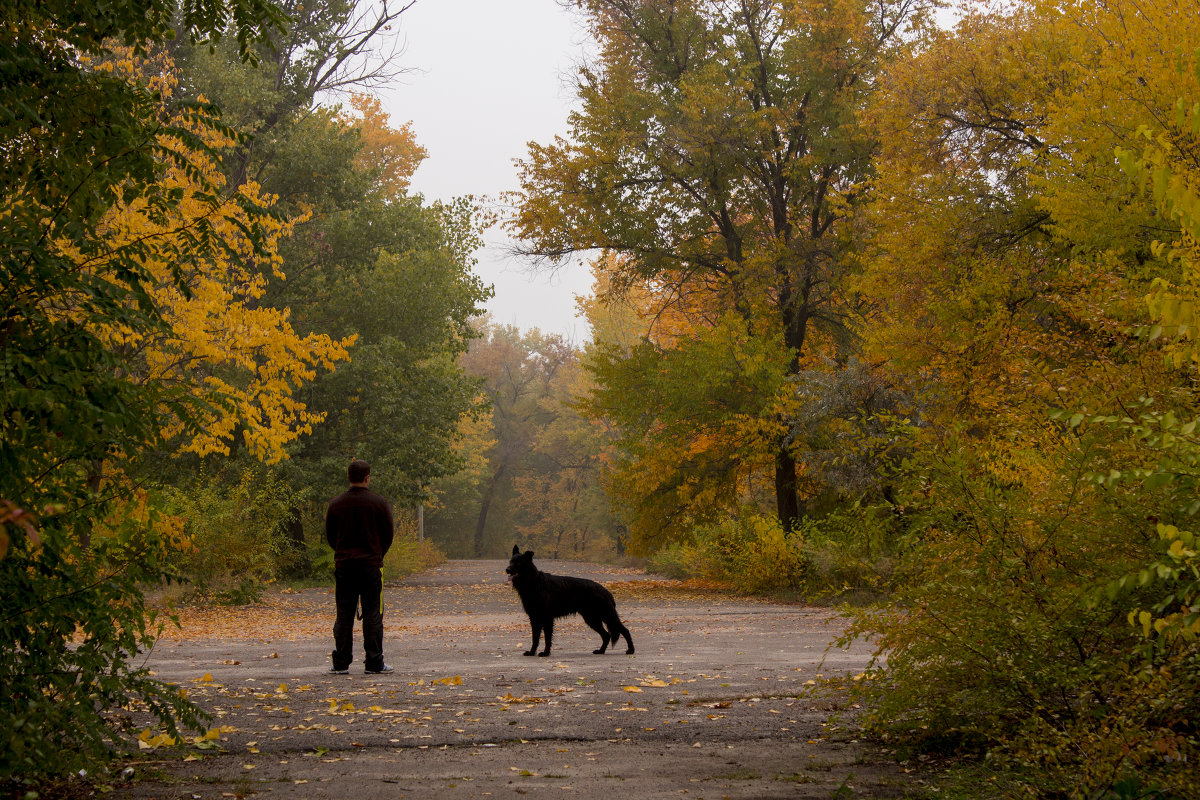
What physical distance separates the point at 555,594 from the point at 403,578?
24.3m

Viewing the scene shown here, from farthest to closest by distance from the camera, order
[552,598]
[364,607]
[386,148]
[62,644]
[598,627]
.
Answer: [386,148]
[598,627]
[552,598]
[364,607]
[62,644]

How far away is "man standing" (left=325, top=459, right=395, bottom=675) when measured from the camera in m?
9.45

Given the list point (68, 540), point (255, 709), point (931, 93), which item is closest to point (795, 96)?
point (931, 93)

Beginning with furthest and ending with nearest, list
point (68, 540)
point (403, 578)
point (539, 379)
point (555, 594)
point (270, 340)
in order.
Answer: point (539, 379) → point (403, 578) → point (270, 340) → point (555, 594) → point (68, 540)

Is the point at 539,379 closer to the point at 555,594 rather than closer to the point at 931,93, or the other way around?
the point at 931,93

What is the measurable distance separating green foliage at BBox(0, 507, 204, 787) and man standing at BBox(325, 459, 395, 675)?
14.3 ft

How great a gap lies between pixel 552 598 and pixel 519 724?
4.19m

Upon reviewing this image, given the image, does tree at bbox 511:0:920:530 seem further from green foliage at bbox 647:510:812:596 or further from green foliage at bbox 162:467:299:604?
green foliage at bbox 162:467:299:604

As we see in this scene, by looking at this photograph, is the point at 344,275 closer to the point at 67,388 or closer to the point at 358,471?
the point at 358,471

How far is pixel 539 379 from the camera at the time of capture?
8606 cm

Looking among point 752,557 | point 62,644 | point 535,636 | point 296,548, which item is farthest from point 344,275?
point 62,644

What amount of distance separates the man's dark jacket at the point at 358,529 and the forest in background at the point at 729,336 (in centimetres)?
151

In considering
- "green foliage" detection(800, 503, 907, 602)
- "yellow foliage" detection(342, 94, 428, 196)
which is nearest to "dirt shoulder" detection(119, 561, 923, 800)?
"green foliage" detection(800, 503, 907, 602)

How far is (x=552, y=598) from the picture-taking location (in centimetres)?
1087
